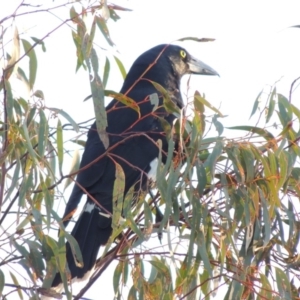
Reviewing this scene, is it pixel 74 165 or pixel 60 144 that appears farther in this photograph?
pixel 74 165

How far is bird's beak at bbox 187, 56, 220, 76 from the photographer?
14.7ft

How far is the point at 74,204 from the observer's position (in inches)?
116

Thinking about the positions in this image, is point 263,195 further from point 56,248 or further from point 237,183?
point 56,248

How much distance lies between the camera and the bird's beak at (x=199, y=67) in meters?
4.48

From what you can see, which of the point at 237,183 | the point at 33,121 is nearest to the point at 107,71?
the point at 33,121

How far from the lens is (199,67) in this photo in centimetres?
452

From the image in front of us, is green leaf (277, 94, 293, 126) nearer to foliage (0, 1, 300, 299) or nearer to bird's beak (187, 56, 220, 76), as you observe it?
foliage (0, 1, 300, 299)

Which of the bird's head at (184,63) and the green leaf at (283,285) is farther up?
the bird's head at (184,63)

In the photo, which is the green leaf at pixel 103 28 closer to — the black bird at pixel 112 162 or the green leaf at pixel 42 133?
the black bird at pixel 112 162

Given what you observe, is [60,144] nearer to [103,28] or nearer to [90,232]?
[103,28]

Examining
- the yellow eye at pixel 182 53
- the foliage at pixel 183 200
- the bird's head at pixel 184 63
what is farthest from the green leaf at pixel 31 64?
the yellow eye at pixel 182 53

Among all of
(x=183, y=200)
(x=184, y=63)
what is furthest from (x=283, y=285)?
(x=184, y=63)

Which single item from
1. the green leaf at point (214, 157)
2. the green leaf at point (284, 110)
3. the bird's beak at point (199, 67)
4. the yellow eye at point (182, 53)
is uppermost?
the yellow eye at point (182, 53)

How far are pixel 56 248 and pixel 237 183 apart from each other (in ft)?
1.95
